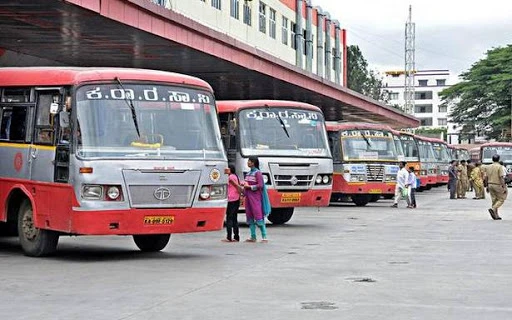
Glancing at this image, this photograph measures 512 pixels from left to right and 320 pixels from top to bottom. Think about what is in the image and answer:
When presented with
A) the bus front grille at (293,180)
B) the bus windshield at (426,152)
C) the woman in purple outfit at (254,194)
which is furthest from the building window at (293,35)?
the woman in purple outfit at (254,194)

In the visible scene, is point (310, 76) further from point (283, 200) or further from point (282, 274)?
point (282, 274)

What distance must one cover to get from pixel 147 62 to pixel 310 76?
11.9 m

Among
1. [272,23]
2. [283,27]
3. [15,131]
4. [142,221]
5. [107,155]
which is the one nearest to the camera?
[107,155]

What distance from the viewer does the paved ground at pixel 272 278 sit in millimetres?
10266

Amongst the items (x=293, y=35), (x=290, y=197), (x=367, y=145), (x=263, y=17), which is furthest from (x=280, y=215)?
(x=293, y=35)

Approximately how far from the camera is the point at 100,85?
14.9m

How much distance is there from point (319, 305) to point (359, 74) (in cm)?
9294

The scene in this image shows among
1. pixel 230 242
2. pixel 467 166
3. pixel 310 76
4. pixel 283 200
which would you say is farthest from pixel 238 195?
pixel 467 166

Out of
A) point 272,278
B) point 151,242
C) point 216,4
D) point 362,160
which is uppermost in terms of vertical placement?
point 216,4

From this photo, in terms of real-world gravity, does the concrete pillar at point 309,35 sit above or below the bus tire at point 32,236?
above

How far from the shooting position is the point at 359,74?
4035 inches

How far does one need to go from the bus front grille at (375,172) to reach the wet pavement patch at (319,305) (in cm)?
2331

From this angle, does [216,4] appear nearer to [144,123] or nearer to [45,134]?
[45,134]

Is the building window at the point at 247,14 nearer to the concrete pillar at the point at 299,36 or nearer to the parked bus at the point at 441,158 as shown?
the concrete pillar at the point at 299,36
